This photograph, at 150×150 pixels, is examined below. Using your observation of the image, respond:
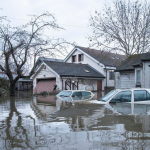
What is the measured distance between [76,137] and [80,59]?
31735mm

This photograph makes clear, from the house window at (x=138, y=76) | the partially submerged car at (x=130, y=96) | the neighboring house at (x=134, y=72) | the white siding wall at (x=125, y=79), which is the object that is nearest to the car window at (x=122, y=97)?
the partially submerged car at (x=130, y=96)

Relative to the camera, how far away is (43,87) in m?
31.8

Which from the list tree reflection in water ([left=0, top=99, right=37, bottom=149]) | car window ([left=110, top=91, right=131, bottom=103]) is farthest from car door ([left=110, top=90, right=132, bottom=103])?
tree reflection in water ([left=0, top=99, right=37, bottom=149])

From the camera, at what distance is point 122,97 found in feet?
32.6

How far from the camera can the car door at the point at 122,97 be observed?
9898mm

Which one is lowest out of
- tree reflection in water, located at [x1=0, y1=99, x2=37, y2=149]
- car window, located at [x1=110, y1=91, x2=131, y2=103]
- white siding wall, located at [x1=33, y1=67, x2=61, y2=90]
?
tree reflection in water, located at [x1=0, y1=99, x2=37, y2=149]

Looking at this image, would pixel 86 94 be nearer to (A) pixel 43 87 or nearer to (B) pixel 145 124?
(B) pixel 145 124

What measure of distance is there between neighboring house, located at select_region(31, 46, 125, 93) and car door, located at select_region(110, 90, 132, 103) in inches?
657

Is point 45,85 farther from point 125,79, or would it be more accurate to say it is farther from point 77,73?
point 125,79

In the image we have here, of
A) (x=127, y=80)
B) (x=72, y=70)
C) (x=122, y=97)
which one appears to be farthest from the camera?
(x=72, y=70)

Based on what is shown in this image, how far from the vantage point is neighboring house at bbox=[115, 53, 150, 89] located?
1775 centimetres

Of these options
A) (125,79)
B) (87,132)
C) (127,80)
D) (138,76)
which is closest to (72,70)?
(125,79)

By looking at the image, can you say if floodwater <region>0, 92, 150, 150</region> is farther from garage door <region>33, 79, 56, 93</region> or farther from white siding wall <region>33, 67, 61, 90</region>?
garage door <region>33, 79, 56, 93</region>

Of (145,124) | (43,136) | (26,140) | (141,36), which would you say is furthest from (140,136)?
(141,36)
